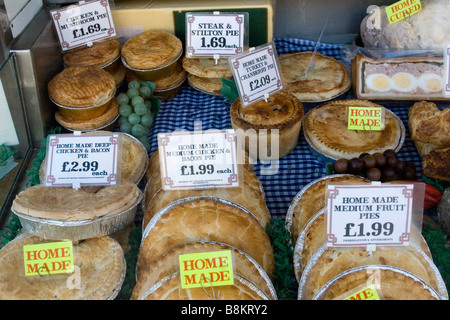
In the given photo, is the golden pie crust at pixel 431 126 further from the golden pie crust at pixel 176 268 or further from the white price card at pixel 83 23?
the white price card at pixel 83 23

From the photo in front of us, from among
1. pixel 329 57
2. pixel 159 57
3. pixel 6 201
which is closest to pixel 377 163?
pixel 329 57

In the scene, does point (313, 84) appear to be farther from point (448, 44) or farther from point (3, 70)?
point (3, 70)

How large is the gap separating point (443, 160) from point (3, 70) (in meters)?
2.73

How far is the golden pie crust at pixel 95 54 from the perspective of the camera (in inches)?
135

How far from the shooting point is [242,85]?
9.70ft

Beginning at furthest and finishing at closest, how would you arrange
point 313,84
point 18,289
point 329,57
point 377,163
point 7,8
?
point 329,57, point 313,84, point 7,8, point 377,163, point 18,289

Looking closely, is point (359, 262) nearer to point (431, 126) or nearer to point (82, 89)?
point (431, 126)

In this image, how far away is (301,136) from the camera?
3.33 meters

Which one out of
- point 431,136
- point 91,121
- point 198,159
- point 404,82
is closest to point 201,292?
point 198,159

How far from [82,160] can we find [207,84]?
4.94ft

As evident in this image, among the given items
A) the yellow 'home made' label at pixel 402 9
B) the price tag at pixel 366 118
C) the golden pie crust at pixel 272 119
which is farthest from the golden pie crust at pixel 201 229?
the yellow 'home made' label at pixel 402 9

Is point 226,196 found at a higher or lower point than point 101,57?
lower
